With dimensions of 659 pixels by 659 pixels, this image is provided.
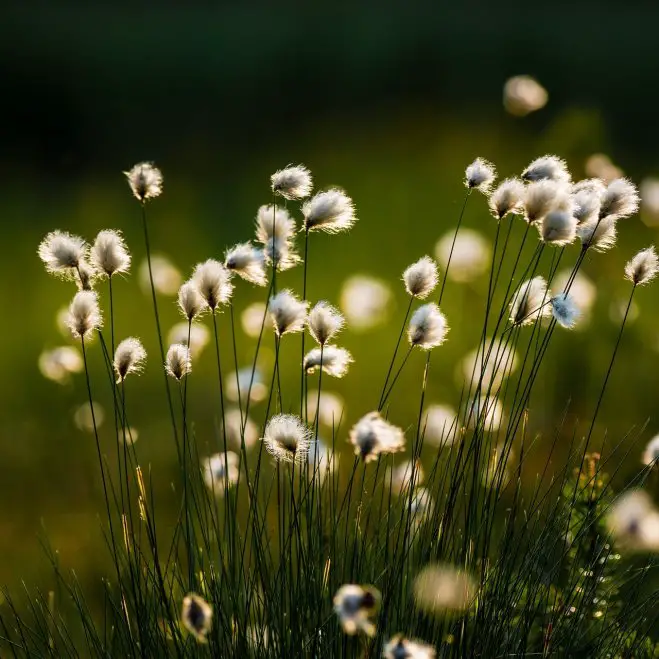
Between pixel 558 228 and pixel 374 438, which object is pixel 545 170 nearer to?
pixel 558 228

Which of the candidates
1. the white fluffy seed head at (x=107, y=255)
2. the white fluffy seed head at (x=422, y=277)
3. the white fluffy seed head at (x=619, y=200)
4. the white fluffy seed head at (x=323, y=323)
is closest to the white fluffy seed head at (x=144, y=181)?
the white fluffy seed head at (x=107, y=255)

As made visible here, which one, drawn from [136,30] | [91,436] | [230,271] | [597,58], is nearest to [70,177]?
[136,30]

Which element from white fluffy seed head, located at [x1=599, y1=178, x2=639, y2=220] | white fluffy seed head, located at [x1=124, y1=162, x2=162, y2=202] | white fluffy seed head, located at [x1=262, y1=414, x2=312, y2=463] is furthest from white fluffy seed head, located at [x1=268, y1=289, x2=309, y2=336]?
white fluffy seed head, located at [x1=599, y1=178, x2=639, y2=220]

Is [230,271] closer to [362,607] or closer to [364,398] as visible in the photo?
[362,607]

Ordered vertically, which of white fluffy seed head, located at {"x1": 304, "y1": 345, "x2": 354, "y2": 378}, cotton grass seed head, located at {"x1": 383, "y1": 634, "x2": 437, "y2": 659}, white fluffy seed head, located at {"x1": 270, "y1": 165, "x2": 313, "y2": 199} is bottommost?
cotton grass seed head, located at {"x1": 383, "y1": 634, "x2": 437, "y2": 659}

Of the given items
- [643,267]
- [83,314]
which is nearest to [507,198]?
[643,267]

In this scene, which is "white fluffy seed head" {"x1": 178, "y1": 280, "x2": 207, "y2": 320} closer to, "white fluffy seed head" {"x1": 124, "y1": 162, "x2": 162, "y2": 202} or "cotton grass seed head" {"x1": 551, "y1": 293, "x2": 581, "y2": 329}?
"white fluffy seed head" {"x1": 124, "y1": 162, "x2": 162, "y2": 202}
